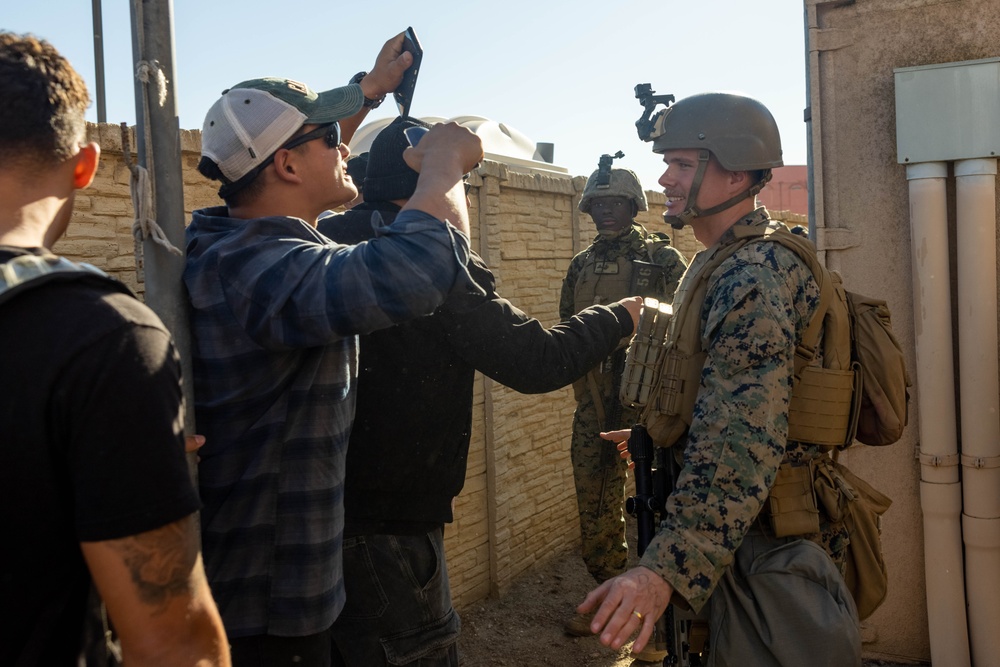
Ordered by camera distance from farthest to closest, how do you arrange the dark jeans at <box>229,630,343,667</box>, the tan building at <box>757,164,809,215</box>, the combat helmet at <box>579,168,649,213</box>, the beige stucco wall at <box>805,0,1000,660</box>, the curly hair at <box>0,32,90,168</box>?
1. the tan building at <box>757,164,809,215</box>
2. the combat helmet at <box>579,168,649,213</box>
3. the beige stucco wall at <box>805,0,1000,660</box>
4. the dark jeans at <box>229,630,343,667</box>
5. the curly hair at <box>0,32,90,168</box>

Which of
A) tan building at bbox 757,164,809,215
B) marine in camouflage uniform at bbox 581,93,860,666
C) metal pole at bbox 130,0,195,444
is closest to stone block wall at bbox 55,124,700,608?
marine in camouflage uniform at bbox 581,93,860,666

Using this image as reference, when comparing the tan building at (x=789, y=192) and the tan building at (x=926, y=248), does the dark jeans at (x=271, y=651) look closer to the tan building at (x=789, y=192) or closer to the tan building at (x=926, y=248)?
the tan building at (x=926, y=248)

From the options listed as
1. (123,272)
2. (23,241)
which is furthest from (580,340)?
(123,272)

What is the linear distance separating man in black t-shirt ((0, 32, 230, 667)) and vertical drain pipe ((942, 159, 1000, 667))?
3.98 metres

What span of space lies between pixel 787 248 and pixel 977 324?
2228 mm

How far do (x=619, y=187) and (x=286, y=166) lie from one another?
4.38 meters

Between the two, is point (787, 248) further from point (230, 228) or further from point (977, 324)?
point (977, 324)

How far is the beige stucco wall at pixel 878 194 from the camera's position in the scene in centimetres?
438

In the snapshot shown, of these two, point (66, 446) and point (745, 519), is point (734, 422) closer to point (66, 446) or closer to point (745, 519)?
point (745, 519)

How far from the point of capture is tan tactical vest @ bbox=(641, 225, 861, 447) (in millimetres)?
2436

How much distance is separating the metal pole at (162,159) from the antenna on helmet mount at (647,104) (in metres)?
1.73

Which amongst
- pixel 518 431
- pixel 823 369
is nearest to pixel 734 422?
pixel 823 369

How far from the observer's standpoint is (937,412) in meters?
4.24

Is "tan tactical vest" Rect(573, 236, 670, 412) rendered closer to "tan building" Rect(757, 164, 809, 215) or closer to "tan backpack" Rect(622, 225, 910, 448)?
"tan backpack" Rect(622, 225, 910, 448)
